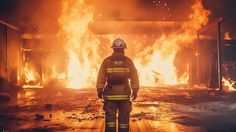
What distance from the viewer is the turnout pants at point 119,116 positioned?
5625 millimetres

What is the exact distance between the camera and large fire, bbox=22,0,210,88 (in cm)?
2373

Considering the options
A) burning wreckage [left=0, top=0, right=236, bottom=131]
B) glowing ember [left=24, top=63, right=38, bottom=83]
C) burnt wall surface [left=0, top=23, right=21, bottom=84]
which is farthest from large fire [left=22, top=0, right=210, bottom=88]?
burnt wall surface [left=0, top=23, right=21, bottom=84]

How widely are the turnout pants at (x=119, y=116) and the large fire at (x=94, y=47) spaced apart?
1699 centimetres

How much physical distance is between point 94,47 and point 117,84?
2137 centimetres

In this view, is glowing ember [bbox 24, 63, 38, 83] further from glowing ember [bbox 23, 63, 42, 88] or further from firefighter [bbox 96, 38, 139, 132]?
firefighter [bbox 96, 38, 139, 132]

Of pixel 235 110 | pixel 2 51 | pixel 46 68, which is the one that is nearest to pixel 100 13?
pixel 46 68

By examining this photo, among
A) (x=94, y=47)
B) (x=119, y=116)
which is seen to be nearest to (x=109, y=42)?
(x=94, y=47)

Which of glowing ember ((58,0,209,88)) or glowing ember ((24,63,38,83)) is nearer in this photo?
glowing ember ((58,0,209,88))

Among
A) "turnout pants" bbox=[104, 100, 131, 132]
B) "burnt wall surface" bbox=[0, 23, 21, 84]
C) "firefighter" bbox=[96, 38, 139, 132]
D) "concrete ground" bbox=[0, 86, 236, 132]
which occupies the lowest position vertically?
"concrete ground" bbox=[0, 86, 236, 132]

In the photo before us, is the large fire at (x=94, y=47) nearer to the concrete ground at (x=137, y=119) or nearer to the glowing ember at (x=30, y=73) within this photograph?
the glowing ember at (x=30, y=73)

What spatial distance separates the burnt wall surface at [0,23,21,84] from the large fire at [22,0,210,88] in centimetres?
334

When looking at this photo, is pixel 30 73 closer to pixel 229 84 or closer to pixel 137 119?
pixel 229 84

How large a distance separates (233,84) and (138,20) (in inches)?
300

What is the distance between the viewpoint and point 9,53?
20.4 meters
